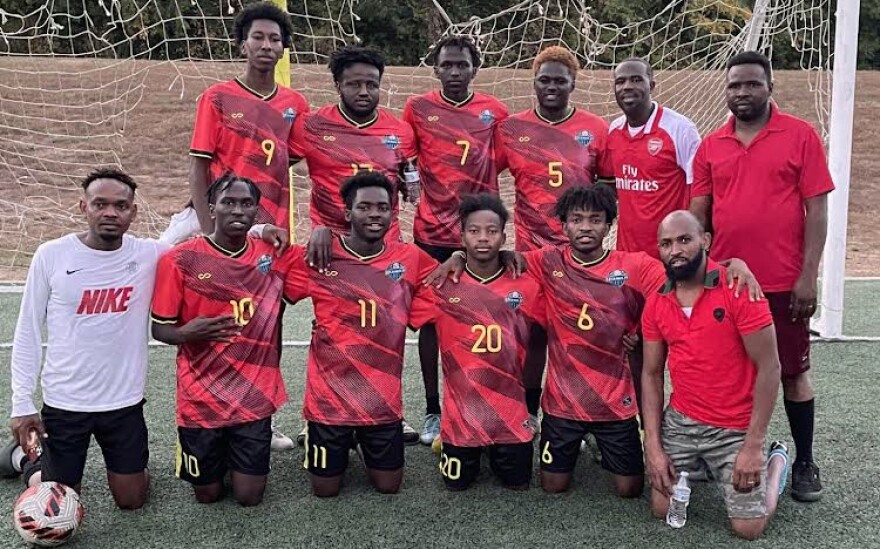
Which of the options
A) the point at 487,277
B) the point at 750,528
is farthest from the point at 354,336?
the point at 750,528

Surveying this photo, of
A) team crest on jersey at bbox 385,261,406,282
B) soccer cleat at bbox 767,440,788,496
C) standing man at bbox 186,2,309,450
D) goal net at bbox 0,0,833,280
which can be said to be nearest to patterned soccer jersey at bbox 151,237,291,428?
standing man at bbox 186,2,309,450

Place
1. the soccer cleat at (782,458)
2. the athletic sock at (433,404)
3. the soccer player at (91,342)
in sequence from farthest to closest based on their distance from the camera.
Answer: the athletic sock at (433,404)
the soccer cleat at (782,458)
the soccer player at (91,342)

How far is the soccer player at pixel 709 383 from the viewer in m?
2.89

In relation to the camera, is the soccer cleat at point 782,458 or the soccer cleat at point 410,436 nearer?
the soccer cleat at point 782,458

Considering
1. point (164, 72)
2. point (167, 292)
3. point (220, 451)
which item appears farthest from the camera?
point (164, 72)

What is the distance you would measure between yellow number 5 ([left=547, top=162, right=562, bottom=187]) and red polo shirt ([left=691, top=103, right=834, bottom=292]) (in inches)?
28.5

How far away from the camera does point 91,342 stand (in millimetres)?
3027

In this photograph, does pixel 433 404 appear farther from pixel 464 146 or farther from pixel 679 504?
pixel 679 504

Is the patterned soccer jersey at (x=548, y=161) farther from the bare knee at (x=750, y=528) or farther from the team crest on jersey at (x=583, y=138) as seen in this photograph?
the bare knee at (x=750, y=528)

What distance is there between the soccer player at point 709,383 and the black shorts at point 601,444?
7.4 inches

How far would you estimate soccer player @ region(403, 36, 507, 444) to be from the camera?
3852 millimetres

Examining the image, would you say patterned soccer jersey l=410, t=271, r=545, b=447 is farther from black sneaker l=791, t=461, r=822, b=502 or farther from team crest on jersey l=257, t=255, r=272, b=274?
black sneaker l=791, t=461, r=822, b=502

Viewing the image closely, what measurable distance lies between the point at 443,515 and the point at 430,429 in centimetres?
86

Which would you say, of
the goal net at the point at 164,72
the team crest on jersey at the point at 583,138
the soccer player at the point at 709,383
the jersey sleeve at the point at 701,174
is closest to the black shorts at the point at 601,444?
the soccer player at the point at 709,383
